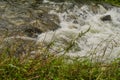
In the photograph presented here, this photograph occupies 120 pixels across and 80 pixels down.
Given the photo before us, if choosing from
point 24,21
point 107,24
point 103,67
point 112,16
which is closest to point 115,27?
point 107,24

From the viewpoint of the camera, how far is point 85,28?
889 centimetres

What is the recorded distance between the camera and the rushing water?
7.36 meters

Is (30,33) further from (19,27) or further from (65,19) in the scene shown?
(65,19)

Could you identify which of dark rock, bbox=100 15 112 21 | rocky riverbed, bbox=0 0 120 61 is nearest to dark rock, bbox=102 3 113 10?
rocky riverbed, bbox=0 0 120 61

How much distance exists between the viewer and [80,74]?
4.95 m

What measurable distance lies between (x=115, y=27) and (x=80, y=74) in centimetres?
488

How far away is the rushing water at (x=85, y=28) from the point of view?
7357 mm

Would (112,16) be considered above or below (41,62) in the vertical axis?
below

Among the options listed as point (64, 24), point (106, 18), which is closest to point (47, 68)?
point (64, 24)

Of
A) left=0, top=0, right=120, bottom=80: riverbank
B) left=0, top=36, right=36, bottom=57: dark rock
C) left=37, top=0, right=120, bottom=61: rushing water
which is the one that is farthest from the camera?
left=37, top=0, right=120, bottom=61: rushing water

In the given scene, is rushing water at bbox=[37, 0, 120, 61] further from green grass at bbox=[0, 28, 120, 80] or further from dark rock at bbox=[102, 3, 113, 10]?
green grass at bbox=[0, 28, 120, 80]

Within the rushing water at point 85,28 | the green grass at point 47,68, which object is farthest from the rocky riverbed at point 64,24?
the green grass at point 47,68

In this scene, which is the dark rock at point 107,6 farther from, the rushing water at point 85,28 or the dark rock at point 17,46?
the dark rock at point 17,46

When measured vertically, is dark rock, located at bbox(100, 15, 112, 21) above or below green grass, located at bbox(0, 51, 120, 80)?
below
